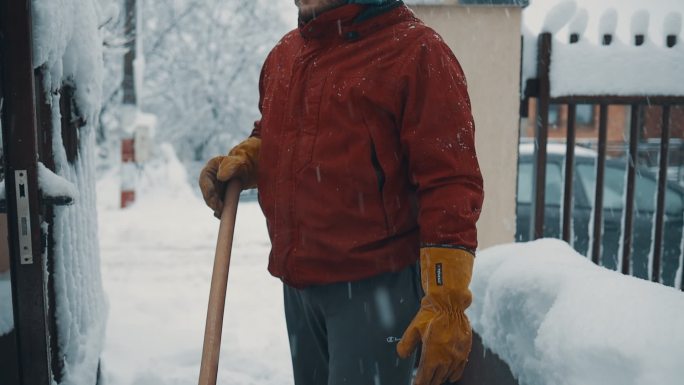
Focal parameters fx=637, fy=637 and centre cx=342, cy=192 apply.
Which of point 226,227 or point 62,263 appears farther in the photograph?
point 62,263

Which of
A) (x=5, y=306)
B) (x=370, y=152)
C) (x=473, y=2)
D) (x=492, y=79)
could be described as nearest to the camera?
(x=370, y=152)

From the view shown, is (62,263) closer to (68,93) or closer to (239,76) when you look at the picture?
(68,93)

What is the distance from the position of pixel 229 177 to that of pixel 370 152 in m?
0.51

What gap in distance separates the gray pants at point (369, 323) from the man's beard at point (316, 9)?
716 millimetres

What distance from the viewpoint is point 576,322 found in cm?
162

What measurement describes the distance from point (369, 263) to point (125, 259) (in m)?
5.80

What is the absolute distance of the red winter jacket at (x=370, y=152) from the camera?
5.15 feet

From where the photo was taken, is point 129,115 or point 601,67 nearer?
point 601,67

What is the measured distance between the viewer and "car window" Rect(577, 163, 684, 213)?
512 cm

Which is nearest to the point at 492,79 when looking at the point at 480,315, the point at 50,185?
the point at 480,315

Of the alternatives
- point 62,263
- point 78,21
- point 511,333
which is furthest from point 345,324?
point 78,21

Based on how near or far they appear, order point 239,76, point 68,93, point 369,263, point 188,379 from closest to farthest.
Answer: point 369,263
point 68,93
point 188,379
point 239,76

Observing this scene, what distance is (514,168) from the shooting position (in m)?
3.51

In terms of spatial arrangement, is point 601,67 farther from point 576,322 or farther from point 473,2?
point 576,322
